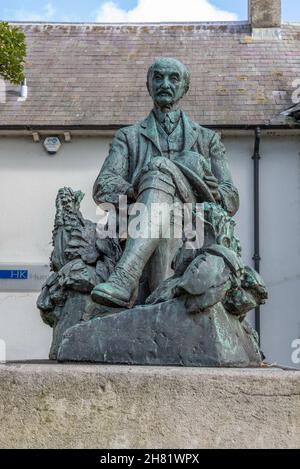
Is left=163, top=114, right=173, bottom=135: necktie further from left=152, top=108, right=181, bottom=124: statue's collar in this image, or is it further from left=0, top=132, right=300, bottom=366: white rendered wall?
left=0, top=132, right=300, bottom=366: white rendered wall

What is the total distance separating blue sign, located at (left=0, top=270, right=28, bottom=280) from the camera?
1633cm

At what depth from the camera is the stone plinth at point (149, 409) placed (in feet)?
11.0

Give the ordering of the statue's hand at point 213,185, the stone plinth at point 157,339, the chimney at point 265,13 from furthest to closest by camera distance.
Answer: the chimney at point 265,13 → the statue's hand at point 213,185 → the stone plinth at point 157,339

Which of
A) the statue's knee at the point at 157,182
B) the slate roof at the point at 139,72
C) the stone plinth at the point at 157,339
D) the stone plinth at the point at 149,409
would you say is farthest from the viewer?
the slate roof at the point at 139,72

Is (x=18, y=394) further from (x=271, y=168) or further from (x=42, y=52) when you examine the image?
(x=42, y=52)

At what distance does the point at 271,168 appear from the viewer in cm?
1669

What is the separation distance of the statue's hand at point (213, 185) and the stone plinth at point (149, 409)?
1886 millimetres

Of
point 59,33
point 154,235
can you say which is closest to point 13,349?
point 59,33

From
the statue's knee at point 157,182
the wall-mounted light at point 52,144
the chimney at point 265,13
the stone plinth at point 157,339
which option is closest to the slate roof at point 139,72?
the chimney at point 265,13

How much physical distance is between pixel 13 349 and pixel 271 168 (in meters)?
6.68

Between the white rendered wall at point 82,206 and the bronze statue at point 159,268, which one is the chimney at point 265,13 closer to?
the white rendered wall at point 82,206

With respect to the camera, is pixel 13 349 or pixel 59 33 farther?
pixel 59 33

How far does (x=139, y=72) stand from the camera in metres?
Answer: 17.9
